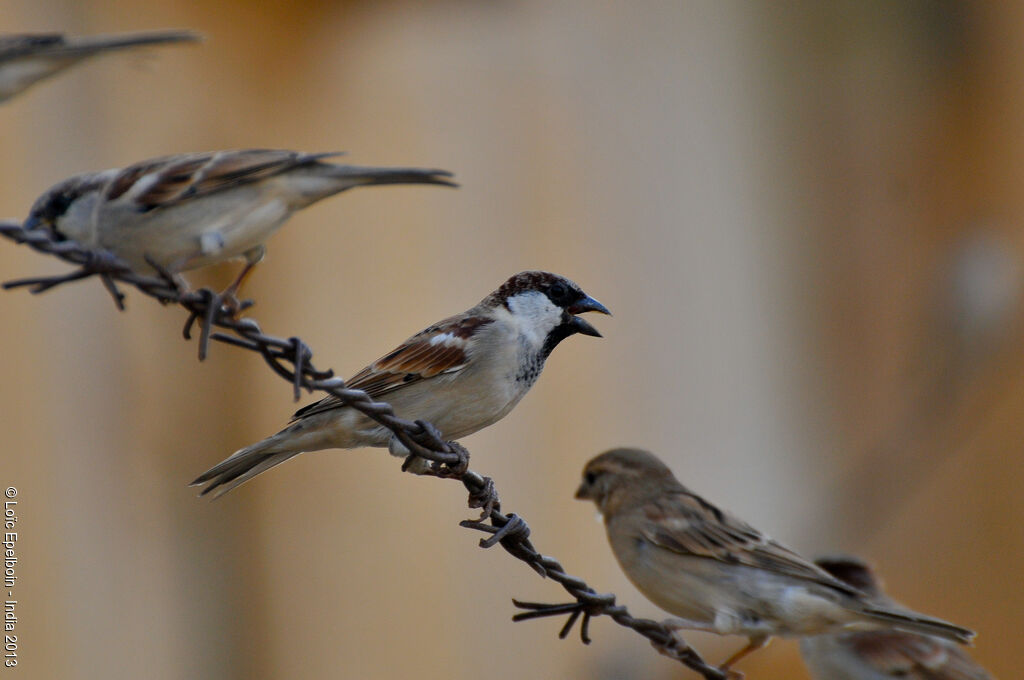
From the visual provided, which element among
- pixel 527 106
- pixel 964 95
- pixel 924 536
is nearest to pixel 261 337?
pixel 527 106

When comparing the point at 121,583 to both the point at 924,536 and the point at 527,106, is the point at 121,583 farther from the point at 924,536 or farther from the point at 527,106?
the point at 924,536

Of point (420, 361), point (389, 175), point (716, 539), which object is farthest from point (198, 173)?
point (716, 539)

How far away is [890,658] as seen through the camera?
13.9ft

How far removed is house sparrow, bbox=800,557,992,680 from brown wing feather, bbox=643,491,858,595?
2.11 feet

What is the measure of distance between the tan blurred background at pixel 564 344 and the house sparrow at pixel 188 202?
3355mm

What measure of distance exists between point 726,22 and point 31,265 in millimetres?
6552

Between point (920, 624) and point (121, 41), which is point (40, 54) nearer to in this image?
point (121, 41)

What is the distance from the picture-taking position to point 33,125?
18.9ft

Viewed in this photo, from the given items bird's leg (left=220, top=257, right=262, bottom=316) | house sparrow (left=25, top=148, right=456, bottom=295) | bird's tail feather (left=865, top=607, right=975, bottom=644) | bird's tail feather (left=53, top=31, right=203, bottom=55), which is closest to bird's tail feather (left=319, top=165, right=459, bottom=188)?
house sparrow (left=25, top=148, right=456, bottom=295)

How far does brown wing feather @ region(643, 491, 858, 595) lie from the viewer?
3607 mm

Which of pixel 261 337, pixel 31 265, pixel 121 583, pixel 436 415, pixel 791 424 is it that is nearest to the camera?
pixel 261 337

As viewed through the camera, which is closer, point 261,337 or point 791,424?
point 261,337

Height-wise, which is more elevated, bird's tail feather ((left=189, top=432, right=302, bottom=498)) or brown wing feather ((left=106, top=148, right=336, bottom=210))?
brown wing feather ((left=106, top=148, right=336, bottom=210))

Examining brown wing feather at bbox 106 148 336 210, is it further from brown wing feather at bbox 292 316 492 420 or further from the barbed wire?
brown wing feather at bbox 292 316 492 420
